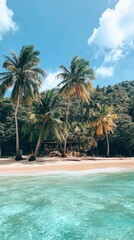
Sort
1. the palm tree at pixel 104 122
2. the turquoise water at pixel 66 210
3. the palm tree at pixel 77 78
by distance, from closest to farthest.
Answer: the turquoise water at pixel 66 210 < the palm tree at pixel 77 78 < the palm tree at pixel 104 122

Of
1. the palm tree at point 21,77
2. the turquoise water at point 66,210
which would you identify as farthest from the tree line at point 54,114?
the turquoise water at point 66,210

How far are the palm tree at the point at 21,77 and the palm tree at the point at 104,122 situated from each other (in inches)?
411

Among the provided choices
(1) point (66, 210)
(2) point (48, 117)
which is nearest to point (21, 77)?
(2) point (48, 117)

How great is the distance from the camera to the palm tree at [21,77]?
2495cm

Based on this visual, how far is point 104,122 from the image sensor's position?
32.2 meters

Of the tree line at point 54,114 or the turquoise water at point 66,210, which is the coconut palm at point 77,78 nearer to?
the tree line at point 54,114

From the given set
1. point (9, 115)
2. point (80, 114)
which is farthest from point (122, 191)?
point (80, 114)

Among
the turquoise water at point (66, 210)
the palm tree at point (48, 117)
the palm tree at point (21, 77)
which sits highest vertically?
the palm tree at point (21, 77)

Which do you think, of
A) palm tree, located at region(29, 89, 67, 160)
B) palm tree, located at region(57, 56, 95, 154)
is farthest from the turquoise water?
palm tree, located at region(57, 56, 95, 154)

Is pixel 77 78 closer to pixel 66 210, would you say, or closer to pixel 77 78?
pixel 77 78

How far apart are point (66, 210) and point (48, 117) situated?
668 inches

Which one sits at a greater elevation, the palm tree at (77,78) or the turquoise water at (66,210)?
the palm tree at (77,78)

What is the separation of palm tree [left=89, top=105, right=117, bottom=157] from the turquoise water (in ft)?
57.1

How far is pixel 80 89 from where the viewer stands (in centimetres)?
2853
